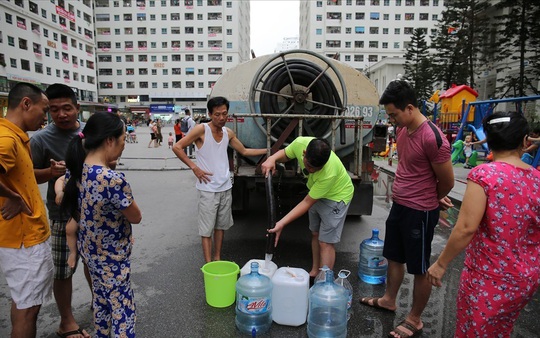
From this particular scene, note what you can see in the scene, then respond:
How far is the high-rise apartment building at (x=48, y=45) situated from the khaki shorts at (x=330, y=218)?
35.2 m

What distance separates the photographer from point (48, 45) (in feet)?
→ 160

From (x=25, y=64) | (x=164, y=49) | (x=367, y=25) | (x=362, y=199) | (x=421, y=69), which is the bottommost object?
(x=362, y=199)

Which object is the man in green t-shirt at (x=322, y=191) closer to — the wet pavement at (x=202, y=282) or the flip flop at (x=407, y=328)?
the wet pavement at (x=202, y=282)

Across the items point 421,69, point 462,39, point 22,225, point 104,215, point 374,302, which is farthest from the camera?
point 421,69

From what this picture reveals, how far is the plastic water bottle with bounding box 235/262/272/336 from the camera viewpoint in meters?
2.70

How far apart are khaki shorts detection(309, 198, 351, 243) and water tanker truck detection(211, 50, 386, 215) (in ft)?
2.84

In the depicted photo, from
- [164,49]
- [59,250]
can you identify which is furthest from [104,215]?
[164,49]

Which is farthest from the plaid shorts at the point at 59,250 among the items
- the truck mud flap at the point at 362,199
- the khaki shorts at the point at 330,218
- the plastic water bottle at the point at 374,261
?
the truck mud flap at the point at 362,199

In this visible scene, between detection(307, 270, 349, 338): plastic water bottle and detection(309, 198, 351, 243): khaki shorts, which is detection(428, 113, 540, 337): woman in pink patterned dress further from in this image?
detection(309, 198, 351, 243): khaki shorts

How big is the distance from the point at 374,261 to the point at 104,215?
108 inches

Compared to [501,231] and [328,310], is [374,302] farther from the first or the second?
[501,231]

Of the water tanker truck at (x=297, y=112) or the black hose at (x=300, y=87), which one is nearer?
the water tanker truck at (x=297, y=112)

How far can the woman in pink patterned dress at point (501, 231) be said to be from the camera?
181 centimetres

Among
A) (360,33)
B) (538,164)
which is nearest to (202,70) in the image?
(360,33)
